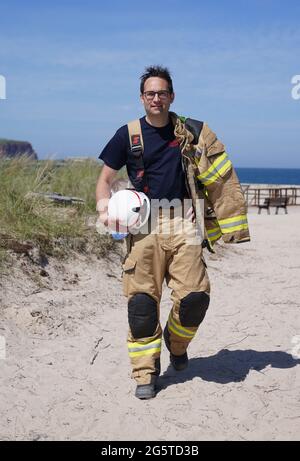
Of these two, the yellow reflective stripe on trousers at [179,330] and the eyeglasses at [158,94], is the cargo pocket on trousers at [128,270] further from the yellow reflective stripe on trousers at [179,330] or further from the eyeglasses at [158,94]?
the eyeglasses at [158,94]

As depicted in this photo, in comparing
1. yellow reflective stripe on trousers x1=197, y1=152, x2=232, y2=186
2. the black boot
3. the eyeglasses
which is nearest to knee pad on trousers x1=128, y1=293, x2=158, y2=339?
the black boot

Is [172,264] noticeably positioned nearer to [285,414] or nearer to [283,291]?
[285,414]

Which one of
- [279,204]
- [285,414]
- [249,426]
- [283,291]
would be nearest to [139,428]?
[249,426]

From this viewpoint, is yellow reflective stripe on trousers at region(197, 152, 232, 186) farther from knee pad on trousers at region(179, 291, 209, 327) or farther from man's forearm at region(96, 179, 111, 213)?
knee pad on trousers at region(179, 291, 209, 327)

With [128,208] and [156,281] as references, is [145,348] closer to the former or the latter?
[156,281]

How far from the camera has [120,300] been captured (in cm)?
660

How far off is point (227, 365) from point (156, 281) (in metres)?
1.10

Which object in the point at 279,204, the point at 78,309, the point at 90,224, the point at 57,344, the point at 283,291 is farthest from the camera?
the point at 279,204

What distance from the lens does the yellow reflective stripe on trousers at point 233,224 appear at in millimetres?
4148

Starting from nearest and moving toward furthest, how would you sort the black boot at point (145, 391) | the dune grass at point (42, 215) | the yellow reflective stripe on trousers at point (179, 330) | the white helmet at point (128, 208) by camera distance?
1. the white helmet at point (128, 208)
2. the black boot at point (145, 391)
3. the yellow reflective stripe on trousers at point (179, 330)
4. the dune grass at point (42, 215)

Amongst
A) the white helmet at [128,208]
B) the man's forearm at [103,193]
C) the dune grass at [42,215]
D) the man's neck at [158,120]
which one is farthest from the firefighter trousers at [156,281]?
the dune grass at [42,215]

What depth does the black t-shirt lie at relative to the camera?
4.04 m

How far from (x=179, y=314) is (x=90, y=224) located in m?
4.14

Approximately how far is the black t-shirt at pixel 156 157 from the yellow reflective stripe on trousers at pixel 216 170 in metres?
0.17
